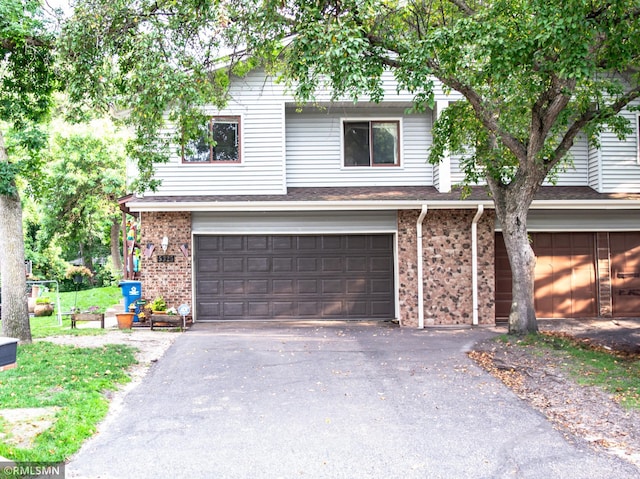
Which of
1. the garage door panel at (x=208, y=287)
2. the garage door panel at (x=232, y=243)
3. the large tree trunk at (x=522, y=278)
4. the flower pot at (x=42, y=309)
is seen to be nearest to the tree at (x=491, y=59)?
the large tree trunk at (x=522, y=278)

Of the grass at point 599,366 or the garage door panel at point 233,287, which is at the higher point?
the garage door panel at point 233,287

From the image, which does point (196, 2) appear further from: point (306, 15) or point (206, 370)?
point (206, 370)

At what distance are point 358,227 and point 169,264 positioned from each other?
15.1 ft

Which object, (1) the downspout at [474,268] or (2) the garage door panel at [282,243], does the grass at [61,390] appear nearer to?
(2) the garage door panel at [282,243]

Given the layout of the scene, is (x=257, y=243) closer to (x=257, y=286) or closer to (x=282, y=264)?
(x=282, y=264)

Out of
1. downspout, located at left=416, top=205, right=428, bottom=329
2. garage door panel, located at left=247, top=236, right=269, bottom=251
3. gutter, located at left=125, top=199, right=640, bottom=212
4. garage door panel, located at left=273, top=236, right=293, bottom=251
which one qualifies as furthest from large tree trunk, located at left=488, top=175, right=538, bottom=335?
garage door panel, located at left=247, top=236, right=269, bottom=251

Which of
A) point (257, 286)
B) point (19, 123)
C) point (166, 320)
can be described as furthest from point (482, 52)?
point (166, 320)

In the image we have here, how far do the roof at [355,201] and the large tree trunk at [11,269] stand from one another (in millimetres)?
2740

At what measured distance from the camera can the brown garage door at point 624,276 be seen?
13305 mm

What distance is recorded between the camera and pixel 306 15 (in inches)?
323

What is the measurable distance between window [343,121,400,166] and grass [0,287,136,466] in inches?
281

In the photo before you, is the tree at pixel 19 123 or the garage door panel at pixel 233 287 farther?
the garage door panel at pixel 233 287

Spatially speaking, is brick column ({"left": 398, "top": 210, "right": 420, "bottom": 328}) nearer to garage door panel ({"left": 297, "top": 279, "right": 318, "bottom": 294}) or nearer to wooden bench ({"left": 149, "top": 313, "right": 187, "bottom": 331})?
garage door panel ({"left": 297, "top": 279, "right": 318, "bottom": 294})

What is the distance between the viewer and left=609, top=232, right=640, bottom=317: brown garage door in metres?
13.3
